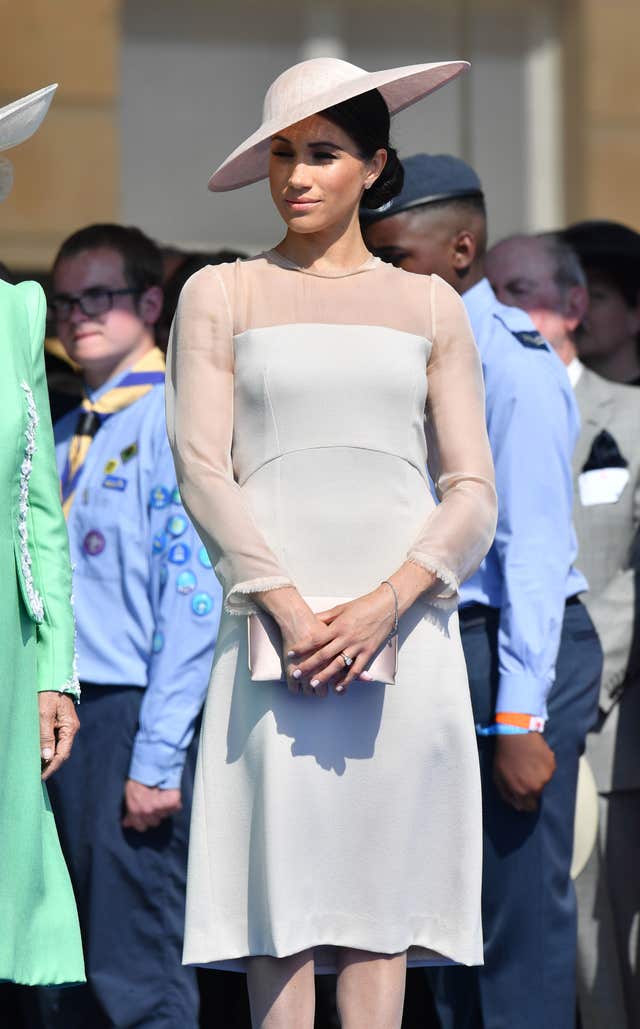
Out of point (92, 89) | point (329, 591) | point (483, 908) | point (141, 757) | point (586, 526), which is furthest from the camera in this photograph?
point (92, 89)

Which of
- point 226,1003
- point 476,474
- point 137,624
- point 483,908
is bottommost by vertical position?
point 226,1003

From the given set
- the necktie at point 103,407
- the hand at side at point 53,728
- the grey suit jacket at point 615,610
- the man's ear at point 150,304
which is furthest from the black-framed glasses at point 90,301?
the hand at side at point 53,728

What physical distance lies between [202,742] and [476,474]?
2.25 ft

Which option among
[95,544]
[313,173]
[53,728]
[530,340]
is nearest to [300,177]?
[313,173]

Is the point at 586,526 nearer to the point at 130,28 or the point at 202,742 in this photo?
the point at 202,742

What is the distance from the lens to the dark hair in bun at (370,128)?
3730 millimetres

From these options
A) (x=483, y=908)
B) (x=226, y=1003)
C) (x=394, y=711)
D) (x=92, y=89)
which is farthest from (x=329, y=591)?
(x=92, y=89)

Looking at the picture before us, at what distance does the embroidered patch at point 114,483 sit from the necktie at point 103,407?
129mm

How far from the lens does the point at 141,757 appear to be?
488cm

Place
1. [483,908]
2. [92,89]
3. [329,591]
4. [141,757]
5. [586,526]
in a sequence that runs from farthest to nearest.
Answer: [92,89] → [586,526] → [141,757] → [483,908] → [329,591]

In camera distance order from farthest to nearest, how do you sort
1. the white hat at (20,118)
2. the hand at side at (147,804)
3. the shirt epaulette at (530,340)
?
the hand at side at (147,804) < the shirt epaulette at (530,340) < the white hat at (20,118)

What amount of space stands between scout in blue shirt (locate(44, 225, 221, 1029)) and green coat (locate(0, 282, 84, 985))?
114 cm

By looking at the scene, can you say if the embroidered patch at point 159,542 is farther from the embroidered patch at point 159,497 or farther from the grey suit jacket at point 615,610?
the grey suit jacket at point 615,610

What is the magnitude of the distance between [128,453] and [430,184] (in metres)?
0.99
